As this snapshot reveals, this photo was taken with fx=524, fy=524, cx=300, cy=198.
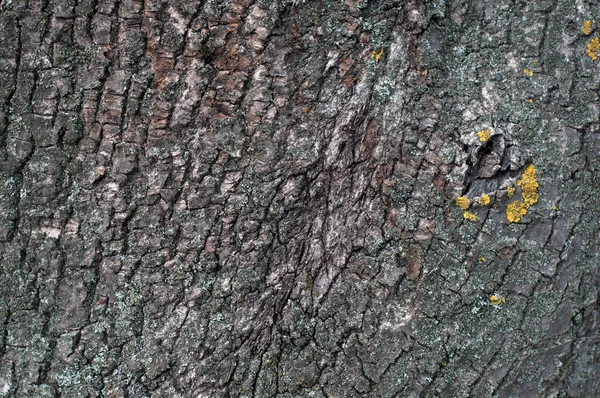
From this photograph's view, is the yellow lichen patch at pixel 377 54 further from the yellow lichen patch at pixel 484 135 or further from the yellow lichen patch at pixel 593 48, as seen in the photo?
the yellow lichen patch at pixel 593 48

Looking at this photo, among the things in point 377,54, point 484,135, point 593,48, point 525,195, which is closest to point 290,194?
point 377,54

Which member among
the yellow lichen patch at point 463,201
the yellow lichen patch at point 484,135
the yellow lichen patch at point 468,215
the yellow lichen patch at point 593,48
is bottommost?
the yellow lichen patch at point 468,215

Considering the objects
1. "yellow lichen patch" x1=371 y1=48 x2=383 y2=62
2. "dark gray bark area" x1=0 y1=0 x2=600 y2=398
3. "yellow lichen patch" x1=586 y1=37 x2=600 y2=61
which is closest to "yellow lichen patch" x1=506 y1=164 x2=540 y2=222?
"dark gray bark area" x1=0 y1=0 x2=600 y2=398

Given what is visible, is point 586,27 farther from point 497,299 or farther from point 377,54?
point 497,299

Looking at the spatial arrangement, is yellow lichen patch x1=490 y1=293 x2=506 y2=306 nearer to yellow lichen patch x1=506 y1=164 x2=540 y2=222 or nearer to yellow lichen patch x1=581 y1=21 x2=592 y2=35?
yellow lichen patch x1=506 y1=164 x2=540 y2=222

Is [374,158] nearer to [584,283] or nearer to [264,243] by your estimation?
[264,243]

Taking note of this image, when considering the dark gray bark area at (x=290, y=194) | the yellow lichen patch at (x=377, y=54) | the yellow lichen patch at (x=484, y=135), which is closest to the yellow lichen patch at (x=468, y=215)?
the dark gray bark area at (x=290, y=194)
